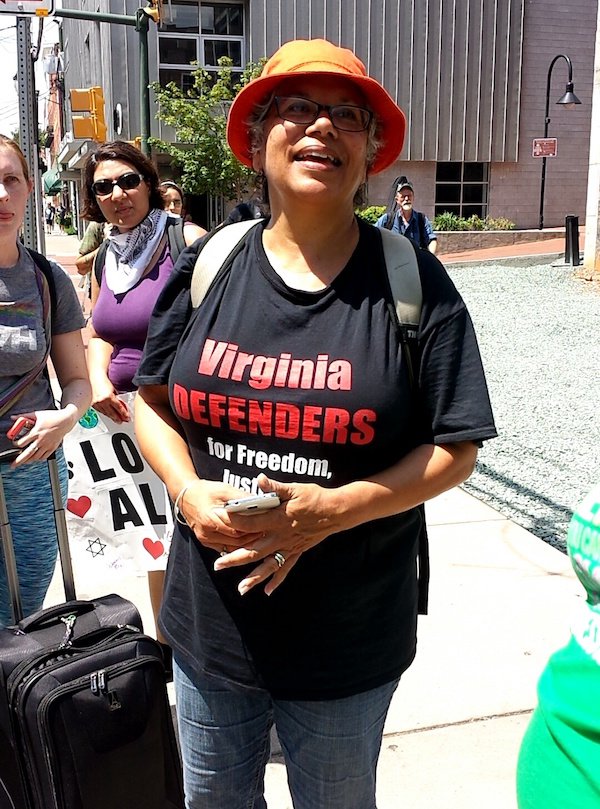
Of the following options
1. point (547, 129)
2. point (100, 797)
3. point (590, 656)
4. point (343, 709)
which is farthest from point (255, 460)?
point (547, 129)

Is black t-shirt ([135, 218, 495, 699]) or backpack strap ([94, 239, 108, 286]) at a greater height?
backpack strap ([94, 239, 108, 286])

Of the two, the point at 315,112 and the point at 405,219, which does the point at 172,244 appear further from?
the point at 405,219

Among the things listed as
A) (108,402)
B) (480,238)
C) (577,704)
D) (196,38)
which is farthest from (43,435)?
(196,38)

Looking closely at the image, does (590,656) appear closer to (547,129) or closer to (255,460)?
(255,460)

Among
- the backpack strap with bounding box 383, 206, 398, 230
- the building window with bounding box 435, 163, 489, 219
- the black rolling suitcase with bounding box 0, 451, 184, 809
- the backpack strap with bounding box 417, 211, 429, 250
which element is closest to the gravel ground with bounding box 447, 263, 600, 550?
the backpack strap with bounding box 417, 211, 429, 250

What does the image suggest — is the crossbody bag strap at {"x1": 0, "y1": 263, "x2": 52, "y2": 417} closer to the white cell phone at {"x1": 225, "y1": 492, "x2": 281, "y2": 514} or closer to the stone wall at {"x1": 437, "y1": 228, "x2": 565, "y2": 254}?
the white cell phone at {"x1": 225, "y1": 492, "x2": 281, "y2": 514}

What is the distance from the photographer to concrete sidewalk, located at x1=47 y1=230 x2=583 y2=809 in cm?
282

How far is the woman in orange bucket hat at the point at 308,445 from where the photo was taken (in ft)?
5.47

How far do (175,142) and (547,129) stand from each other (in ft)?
40.9

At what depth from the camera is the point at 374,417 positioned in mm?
1654

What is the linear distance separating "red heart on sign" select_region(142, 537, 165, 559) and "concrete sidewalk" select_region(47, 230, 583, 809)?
0.33m

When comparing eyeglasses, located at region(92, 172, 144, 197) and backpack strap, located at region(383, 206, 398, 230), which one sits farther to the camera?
backpack strap, located at region(383, 206, 398, 230)

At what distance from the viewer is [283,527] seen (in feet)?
5.29

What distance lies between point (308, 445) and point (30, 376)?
4.58 ft
